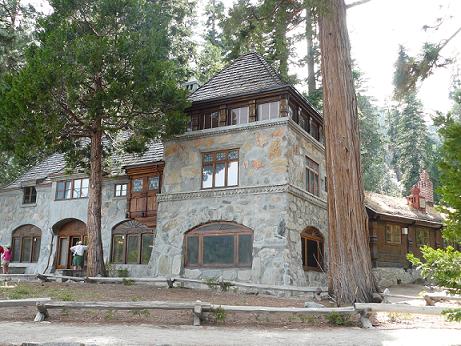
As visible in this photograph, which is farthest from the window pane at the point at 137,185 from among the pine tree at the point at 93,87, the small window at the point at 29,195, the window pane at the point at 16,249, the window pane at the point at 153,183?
the window pane at the point at 16,249

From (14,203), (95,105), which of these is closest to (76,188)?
(14,203)

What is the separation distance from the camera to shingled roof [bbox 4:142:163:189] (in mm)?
20906

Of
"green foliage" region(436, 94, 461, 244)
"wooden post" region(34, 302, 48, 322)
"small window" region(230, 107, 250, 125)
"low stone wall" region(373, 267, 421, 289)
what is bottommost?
"wooden post" region(34, 302, 48, 322)

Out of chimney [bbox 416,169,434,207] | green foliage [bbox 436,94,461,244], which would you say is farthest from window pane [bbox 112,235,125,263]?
green foliage [bbox 436,94,461,244]

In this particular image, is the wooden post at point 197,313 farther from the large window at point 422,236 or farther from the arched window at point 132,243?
the large window at point 422,236

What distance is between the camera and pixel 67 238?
23656 millimetres

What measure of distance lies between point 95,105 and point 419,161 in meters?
33.0

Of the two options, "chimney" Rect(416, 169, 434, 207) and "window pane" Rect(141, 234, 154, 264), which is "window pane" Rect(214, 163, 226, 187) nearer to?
"window pane" Rect(141, 234, 154, 264)

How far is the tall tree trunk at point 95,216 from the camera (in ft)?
55.3

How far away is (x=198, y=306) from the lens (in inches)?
339

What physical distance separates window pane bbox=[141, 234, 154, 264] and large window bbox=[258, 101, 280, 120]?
25.5 ft

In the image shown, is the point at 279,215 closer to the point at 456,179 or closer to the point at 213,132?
the point at 213,132

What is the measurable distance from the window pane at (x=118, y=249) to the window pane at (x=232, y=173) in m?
7.08

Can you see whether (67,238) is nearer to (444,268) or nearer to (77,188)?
(77,188)
